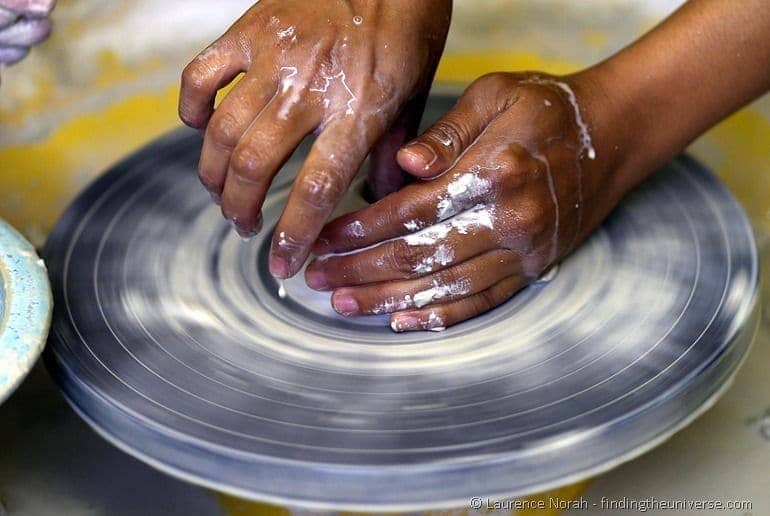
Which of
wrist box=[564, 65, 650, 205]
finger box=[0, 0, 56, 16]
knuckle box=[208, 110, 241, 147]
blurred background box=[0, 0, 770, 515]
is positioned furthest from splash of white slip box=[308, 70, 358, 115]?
finger box=[0, 0, 56, 16]

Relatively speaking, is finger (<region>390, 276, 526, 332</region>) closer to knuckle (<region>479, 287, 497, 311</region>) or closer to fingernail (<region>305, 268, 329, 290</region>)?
knuckle (<region>479, 287, 497, 311</region>)

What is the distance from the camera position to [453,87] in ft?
5.41

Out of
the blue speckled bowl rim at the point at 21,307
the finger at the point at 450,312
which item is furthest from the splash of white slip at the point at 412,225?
the blue speckled bowl rim at the point at 21,307

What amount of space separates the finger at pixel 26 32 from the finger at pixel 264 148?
3.09 feet

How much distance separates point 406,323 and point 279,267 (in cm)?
18

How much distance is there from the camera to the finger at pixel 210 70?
1138 millimetres

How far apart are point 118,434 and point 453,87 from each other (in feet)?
3.02

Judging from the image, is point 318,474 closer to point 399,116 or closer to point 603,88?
point 399,116

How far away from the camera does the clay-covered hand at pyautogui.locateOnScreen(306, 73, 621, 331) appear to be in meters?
1.12

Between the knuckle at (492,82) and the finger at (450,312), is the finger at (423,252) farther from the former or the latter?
the knuckle at (492,82)

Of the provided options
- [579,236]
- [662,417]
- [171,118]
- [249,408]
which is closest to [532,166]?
[579,236]

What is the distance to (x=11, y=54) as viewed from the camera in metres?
1.83

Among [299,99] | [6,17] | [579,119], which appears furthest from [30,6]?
[579,119]

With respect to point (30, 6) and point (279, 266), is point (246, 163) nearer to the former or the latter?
point (279, 266)
